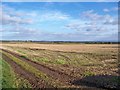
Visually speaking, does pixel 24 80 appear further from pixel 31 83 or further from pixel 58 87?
pixel 58 87

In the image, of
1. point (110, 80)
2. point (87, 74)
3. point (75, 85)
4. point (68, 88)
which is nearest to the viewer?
point (68, 88)

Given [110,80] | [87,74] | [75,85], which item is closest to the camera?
[75,85]

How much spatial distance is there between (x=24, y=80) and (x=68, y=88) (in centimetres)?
461

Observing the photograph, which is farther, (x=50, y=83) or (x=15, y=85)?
(x=50, y=83)

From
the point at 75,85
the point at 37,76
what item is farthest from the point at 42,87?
the point at 37,76

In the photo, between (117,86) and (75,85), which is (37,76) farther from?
(117,86)

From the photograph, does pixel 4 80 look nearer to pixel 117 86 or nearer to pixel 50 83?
pixel 50 83

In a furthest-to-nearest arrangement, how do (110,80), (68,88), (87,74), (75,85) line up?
(87,74)
(110,80)
(75,85)
(68,88)

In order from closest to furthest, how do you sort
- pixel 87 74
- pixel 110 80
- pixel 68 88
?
pixel 68 88, pixel 110 80, pixel 87 74

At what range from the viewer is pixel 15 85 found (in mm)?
22328

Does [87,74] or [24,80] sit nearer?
[24,80]

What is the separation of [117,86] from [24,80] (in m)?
7.30


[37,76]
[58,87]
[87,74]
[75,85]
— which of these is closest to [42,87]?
[58,87]

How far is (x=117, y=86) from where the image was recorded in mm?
23234
